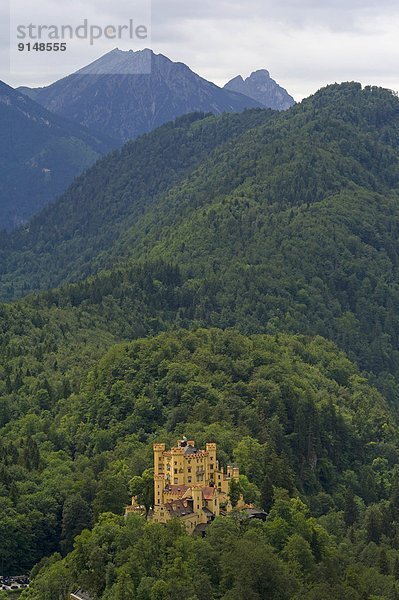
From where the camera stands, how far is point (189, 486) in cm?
11081

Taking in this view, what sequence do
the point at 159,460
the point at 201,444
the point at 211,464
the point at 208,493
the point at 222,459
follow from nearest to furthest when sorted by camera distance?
the point at 208,493
the point at 159,460
the point at 211,464
the point at 222,459
the point at 201,444

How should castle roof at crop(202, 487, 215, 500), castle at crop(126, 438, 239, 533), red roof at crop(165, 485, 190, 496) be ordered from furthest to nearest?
1. red roof at crop(165, 485, 190, 496)
2. castle roof at crop(202, 487, 215, 500)
3. castle at crop(126, 438, 239, 533)

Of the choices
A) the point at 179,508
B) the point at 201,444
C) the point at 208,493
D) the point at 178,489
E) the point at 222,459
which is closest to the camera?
the point at 179,508

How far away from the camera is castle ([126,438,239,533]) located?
107625 millimetres

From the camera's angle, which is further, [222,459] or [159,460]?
[222,459]

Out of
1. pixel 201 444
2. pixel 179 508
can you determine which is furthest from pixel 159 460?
pixel 201 444

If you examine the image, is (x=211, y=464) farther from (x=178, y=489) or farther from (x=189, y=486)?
(x=178, y=489)

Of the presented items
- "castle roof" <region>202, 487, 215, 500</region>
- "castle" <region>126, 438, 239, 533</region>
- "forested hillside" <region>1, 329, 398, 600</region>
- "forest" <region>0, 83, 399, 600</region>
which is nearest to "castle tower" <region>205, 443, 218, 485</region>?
"castle" <region>126, 438, 239, 533</region>

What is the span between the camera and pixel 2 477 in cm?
13062

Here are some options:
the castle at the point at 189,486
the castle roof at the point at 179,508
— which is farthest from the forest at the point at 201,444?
the castle roof at the point at 179,508

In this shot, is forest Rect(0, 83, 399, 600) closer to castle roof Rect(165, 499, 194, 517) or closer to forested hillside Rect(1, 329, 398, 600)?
forested hillside Rect(1, 329, 398, 600)

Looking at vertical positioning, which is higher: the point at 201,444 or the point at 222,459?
the point at 201,444

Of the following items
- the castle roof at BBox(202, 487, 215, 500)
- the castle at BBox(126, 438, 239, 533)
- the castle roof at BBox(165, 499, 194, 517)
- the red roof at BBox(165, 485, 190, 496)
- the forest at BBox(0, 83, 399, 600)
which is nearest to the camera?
the forest at BBox(0, 83, 399, 600)

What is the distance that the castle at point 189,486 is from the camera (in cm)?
10762
